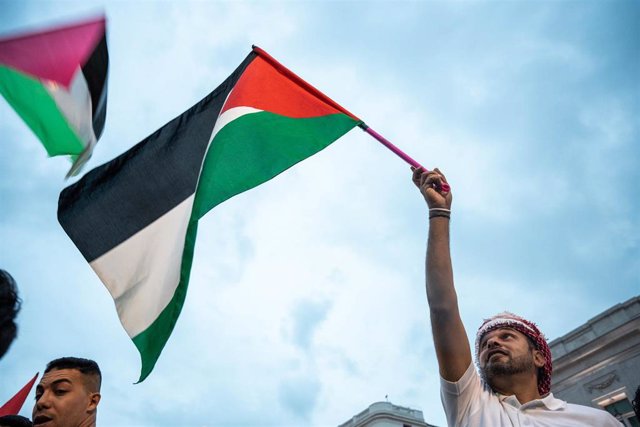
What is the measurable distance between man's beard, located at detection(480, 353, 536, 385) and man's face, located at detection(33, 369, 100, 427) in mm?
2759

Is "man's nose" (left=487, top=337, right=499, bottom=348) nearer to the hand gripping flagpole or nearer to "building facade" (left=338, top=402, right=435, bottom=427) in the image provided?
the hand gripping flagpole

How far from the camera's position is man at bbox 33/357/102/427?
3.22 metres

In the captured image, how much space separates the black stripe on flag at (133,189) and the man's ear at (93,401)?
105 cm

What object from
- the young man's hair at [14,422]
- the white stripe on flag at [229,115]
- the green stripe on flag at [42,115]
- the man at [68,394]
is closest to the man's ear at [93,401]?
the man at [68,394]

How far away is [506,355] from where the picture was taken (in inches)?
120

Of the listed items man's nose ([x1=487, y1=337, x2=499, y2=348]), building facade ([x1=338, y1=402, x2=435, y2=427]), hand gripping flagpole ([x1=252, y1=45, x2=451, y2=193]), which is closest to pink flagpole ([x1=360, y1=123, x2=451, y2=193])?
hand gripping flagpole ([x1=252, y1=45, x2=451, y2=193])

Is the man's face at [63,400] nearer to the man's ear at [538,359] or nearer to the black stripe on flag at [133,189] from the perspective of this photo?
the black stripe on flag at [133,189]

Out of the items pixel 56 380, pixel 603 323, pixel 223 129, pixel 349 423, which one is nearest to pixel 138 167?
pixel 223 129

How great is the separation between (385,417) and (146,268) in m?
37.3

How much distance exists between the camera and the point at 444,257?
2.95 meters

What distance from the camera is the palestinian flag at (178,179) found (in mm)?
3506

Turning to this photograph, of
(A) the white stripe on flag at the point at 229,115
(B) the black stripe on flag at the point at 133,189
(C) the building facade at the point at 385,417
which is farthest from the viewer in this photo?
(C) the building facade at the point at 385,417

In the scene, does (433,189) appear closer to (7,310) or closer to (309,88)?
(309,88)

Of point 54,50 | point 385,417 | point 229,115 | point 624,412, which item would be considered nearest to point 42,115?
point 54,50
